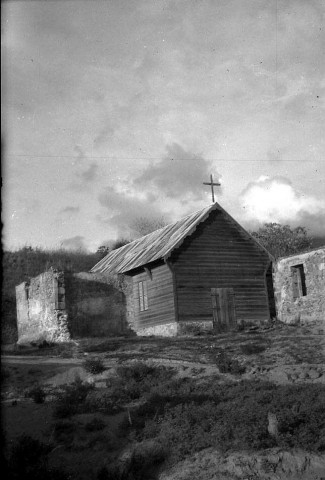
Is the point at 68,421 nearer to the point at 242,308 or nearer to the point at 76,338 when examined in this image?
the point at 76,338

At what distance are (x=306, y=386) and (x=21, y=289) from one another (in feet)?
70.9

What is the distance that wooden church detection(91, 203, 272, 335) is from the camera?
29.2 m

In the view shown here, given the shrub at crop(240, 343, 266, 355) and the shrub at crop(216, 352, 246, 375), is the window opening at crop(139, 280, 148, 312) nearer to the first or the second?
the shrub at crop(240, 343, 266, 355)

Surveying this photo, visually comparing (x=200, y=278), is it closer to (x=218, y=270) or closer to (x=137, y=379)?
(x=218, y=270)

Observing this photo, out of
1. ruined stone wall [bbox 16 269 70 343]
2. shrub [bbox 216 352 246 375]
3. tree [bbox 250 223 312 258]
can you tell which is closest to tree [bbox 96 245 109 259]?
tree [bbox 250 223 312 258]

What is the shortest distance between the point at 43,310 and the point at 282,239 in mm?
31418

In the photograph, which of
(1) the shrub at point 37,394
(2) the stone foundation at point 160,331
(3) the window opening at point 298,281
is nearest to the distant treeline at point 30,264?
(2) the stone foundation at point 160,331

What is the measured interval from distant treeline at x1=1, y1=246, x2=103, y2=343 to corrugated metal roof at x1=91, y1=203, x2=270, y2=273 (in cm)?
697

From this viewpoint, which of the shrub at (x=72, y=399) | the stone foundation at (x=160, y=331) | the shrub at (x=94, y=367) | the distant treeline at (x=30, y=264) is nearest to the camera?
the shrub at (x=72, y=399)

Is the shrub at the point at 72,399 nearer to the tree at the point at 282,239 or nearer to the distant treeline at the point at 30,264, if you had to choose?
the distant treeline at the point at 30,264

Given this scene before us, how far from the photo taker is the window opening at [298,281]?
32094 millimetres

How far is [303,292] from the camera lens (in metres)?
32.1

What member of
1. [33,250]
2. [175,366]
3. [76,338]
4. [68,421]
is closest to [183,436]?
[68,421]

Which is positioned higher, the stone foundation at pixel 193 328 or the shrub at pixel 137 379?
the stone foundation at pixel 193 328
